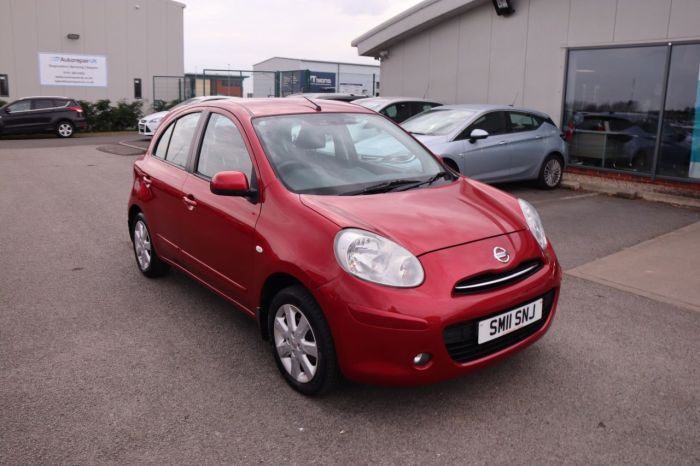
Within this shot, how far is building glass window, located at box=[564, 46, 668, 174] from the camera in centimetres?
1112

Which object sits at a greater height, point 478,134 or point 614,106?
point 614,106

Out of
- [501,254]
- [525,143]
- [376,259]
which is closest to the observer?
[376,259]

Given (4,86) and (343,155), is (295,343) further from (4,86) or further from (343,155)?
(4,86)

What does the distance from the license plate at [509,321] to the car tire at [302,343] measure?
0.79m

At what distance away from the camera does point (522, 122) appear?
10.6 m

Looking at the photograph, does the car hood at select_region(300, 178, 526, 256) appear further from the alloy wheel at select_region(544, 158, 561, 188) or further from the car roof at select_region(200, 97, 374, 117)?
the alloy wheel at select_region(544, 158, 561, 188)

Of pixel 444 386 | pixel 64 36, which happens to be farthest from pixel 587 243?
pixel 64 36

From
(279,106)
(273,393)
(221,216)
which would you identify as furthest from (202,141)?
(273,393)

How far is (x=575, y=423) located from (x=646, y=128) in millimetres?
9514

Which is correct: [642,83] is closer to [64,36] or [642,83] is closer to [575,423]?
[575,423]

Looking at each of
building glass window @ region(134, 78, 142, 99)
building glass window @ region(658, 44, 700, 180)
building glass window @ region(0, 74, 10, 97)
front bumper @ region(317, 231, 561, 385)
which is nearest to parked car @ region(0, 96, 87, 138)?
building glass window @ region(0, 74, 10, 97)

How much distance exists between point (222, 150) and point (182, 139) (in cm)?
77

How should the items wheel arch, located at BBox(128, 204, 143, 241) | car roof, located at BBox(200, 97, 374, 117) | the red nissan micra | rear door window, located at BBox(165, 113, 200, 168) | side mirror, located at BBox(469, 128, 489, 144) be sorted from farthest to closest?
side mirror, located at BBox(469, 128, 489, 144), wheel arch, located at BBox(128, 204, 143, 241), rear door window, located at BBox(165, 113, 200, 168), car roof, located at BBox(200, 97, 374, 117), the red nissan micra

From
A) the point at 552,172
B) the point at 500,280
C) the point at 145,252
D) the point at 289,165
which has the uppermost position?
the point at 289,165
